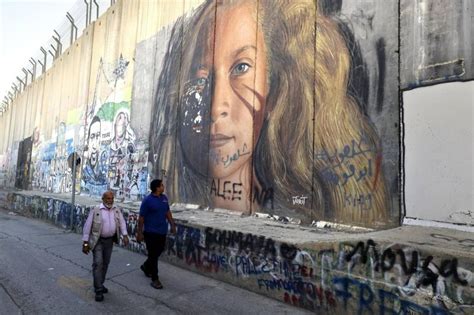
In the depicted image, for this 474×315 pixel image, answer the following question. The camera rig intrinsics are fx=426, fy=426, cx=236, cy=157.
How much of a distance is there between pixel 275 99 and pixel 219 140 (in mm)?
2473

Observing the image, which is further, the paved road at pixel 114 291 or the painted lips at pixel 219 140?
the painted lips at pixel 219 140

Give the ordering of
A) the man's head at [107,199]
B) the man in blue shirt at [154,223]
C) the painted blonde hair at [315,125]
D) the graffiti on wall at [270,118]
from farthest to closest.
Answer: the graffiti on wall at [270,118] < the painted blonde hair at [315,125] < the man in blue shirt at [154,223] < the man's head at [107,199]

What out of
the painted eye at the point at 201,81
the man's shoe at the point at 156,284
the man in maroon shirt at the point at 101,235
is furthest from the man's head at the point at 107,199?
the painted eye at the point at 201,81

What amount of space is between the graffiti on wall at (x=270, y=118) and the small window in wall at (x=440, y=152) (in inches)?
23.4

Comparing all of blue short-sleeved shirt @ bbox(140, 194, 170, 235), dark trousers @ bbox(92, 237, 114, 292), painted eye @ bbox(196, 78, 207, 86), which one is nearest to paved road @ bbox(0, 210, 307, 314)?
dark trousers @ bbox(92, 237, 114, 292)

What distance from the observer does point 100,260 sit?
6.21 metres

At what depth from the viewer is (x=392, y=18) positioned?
7160 mm

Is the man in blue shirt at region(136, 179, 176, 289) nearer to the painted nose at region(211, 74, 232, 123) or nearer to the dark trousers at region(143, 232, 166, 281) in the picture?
the dark trousers at region(143, 232, 166, 281)

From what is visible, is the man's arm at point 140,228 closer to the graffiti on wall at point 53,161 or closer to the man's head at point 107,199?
the man's head at point 107,199

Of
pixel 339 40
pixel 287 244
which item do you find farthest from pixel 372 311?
pixel 339 40

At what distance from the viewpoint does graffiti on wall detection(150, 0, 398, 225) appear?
7.65 m

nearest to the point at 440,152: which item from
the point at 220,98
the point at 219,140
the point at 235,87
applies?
the point at 235,87

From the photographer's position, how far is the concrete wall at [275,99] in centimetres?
695

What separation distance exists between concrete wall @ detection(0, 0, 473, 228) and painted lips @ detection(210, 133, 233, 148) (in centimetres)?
5
